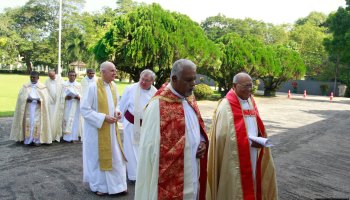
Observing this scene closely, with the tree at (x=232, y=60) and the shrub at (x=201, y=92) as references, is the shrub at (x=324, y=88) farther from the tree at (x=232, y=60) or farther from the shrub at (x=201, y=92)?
the shrub at (x=201, y=92)

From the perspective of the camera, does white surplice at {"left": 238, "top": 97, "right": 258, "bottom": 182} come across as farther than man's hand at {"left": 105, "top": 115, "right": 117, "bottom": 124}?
No

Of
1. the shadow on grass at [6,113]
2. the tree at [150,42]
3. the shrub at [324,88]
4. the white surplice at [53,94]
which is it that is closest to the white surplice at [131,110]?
the white surplice at [53,94]

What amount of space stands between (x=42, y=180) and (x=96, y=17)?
70156 mm

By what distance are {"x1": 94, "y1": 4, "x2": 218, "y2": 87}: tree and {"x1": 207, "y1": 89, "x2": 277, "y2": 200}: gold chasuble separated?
1455 centimetres

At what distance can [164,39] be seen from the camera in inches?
777

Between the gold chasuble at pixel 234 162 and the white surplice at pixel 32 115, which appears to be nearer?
the gold chasuble at pixel 234 162

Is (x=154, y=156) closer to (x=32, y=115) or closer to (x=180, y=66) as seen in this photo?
(x=180, y=66)

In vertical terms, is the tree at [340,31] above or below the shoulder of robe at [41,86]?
above

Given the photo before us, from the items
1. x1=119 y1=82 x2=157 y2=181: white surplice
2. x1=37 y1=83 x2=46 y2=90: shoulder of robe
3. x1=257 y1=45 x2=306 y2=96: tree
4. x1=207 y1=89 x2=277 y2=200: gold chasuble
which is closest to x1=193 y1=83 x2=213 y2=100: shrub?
x1=257 y1=45 x2=306 y2=96: tree

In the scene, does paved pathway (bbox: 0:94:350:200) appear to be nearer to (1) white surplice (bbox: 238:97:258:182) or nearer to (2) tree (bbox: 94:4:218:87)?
(1) white surplice (bbox: 238:97:258:182)

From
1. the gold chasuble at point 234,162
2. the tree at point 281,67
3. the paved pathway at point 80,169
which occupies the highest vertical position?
the tree at point 281,67

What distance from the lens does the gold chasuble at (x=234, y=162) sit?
14.3 ft

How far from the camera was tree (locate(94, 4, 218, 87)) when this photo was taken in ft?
62.1

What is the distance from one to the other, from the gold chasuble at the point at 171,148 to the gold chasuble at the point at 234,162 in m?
1.27
